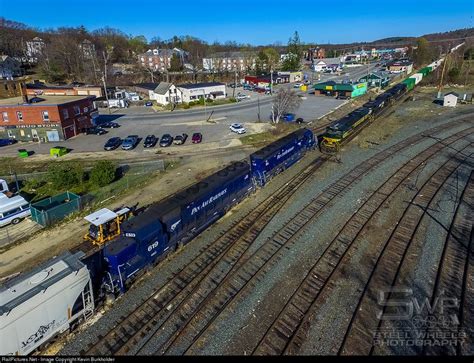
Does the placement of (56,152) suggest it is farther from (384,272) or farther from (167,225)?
(384,272)

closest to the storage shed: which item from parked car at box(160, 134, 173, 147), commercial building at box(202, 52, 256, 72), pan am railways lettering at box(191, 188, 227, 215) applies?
pan am railways lettering at box(191, 188, 227, 215)

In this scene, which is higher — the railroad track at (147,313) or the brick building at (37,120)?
the brick building at (37,120)

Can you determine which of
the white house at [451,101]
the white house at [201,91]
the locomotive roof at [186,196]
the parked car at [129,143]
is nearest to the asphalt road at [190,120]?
the parked car at [129,143]

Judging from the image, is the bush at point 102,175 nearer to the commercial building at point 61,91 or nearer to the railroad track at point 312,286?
the railroad track at point 312,286

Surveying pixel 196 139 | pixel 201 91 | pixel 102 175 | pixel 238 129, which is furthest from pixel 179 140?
pixel 201 91

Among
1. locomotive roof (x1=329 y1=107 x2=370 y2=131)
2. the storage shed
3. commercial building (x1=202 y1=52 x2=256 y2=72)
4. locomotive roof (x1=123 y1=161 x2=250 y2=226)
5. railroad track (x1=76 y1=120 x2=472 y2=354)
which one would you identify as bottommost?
railroad track (x1=76 y1=120 x2=472 y2=354)

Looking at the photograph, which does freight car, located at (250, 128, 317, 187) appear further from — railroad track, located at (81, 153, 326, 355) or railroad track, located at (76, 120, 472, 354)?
railroad track, located at (76, 120, 472, 354)

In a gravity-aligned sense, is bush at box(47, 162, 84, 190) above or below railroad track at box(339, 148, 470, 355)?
above
